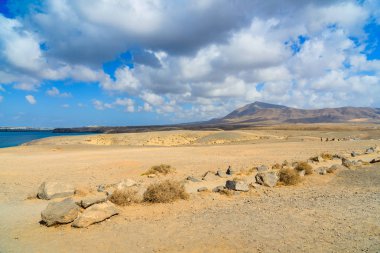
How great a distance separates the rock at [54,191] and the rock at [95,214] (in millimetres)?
3770

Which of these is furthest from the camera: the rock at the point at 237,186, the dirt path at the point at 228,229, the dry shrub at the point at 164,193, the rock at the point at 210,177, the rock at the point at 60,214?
the rock at the point at 210,177

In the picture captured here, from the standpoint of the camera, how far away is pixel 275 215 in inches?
354

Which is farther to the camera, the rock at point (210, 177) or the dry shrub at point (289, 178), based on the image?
the rock at point (210, 177)

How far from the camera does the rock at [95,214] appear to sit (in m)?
8.48

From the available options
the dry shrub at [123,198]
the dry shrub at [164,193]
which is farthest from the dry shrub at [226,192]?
the dry shrub at [123,198]

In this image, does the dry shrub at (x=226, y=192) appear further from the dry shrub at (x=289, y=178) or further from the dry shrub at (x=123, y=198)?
the dry shrub at (x=123, y=198)

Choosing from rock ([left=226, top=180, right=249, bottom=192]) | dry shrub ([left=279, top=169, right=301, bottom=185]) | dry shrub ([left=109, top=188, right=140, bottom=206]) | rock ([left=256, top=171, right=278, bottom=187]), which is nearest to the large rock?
rock ([left=256, top=171, right=278, bottom=187])

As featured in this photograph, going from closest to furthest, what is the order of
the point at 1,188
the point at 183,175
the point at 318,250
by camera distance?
the point at 318,250 < the point at 1,188 < the point at 183,175

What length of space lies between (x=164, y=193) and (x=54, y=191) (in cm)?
480

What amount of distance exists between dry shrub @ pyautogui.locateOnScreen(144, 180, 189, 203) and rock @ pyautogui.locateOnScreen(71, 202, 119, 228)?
1.80m

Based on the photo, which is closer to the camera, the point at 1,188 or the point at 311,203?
the point at 311,203

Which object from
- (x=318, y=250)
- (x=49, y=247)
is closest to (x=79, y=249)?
(x=49, y=247)

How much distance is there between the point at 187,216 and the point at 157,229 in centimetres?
138

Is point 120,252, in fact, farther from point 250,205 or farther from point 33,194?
point 33,194
